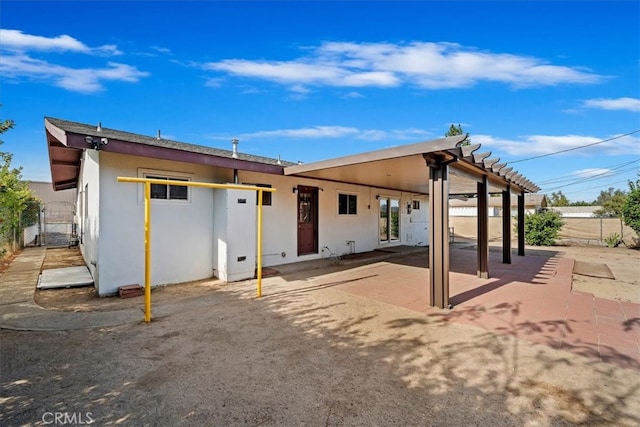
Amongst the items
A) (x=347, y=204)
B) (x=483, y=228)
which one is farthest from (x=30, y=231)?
(x=483, y=228)

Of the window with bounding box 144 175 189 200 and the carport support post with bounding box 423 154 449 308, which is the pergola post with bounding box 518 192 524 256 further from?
the window with bounding box 144 175 189 200

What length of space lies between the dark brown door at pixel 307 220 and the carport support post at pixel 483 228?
14.9ft

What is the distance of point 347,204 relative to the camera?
34.4ft

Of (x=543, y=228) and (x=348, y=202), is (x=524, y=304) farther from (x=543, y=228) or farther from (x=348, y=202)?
(x=543, y=228)

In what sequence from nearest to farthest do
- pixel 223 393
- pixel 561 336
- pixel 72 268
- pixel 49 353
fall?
1. pixel 223 393
2. pixel 49 353
3. pixel 561 336
4. pixel 72 268

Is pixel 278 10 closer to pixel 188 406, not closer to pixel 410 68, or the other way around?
pixel 410 68

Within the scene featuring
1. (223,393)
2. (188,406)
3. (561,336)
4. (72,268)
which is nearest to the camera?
(188,406)

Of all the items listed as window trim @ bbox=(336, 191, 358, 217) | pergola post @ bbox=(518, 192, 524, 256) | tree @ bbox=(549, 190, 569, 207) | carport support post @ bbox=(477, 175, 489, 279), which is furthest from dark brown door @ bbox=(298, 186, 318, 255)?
tree @ bbox=(549, 190, 569, 207)

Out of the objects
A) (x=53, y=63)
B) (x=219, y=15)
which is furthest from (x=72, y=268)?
(x=219, y=15)

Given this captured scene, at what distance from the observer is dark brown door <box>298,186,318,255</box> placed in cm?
899

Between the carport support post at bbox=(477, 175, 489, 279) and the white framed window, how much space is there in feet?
22.1

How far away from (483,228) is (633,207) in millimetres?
11317

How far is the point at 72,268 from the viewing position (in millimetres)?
7809

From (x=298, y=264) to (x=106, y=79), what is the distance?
765 cm
